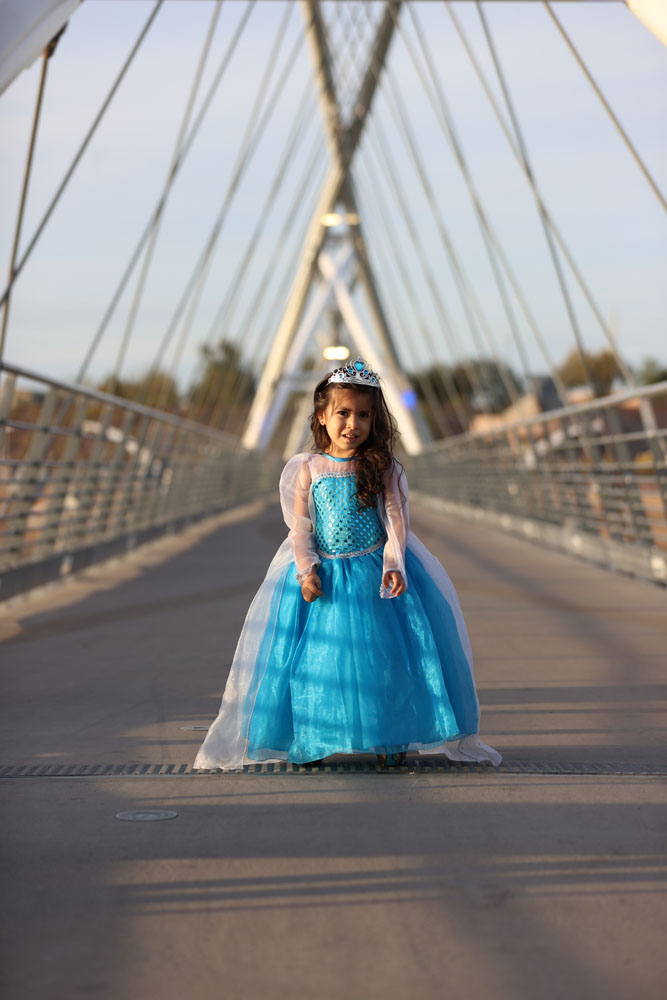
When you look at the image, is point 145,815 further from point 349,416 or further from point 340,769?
point 349,416

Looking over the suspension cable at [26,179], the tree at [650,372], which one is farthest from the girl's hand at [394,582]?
the tree at [650,372]

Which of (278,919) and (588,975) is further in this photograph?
(278,919)

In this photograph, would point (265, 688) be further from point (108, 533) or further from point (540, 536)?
point (540, 536)

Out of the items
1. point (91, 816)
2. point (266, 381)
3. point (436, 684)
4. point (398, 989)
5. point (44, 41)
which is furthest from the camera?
point (266, 381)

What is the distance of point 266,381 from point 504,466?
52.8 feet

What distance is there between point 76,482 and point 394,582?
24.2ft

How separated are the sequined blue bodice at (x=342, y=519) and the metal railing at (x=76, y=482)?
4.39 meters

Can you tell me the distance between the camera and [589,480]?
1271 centimetres

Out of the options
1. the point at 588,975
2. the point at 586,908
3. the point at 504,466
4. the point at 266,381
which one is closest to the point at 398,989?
the point at 588,975

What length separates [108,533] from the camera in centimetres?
1238

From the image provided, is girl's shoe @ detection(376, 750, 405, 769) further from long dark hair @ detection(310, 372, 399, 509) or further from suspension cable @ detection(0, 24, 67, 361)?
suspension cable @ detection(0, 24, 67, 361)

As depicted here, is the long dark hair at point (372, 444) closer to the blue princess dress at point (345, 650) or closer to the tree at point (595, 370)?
the blue princess dress at point (345, 650)

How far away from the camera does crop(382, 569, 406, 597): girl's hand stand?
12.6 ft

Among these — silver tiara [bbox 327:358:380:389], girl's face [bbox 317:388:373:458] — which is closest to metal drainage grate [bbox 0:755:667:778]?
girl's face [bbox 317:388:373:458]
